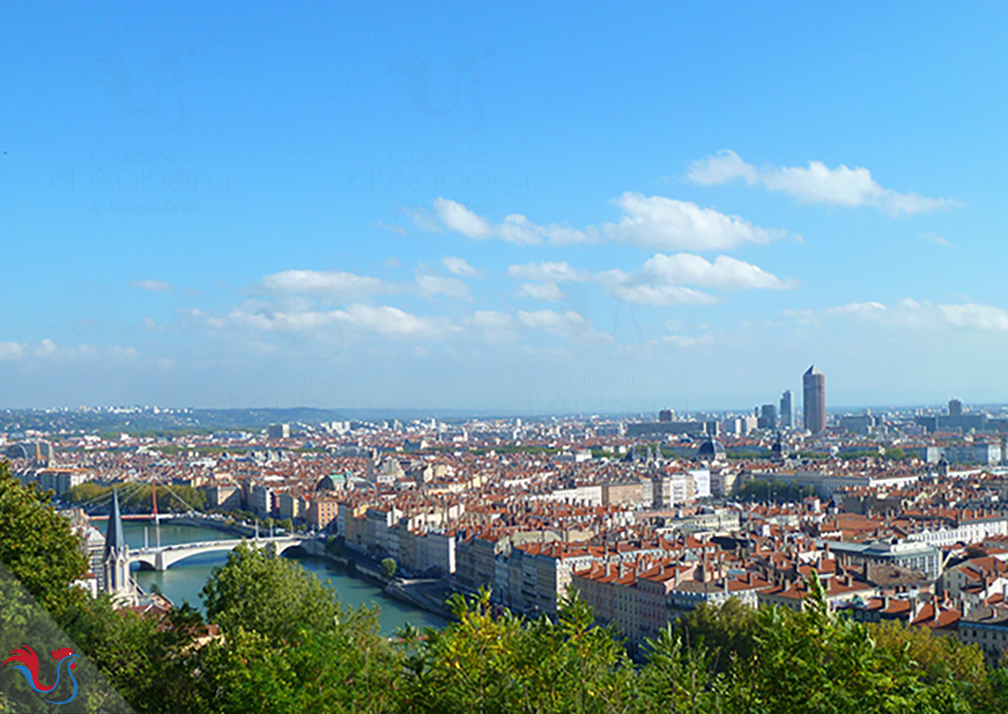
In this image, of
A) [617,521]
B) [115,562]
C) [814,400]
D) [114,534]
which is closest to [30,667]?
[115,562]

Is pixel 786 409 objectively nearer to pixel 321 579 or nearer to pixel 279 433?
pixel 279 433

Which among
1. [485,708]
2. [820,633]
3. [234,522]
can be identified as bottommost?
[234,522]

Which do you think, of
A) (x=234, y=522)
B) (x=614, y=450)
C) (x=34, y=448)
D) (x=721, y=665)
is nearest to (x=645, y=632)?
(x=721, y=665)

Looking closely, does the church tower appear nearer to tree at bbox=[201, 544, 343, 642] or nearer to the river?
the river

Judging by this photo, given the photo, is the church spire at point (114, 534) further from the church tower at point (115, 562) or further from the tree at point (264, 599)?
the tree at point (264, 599)

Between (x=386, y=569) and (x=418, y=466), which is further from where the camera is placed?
(x=418, y=466)

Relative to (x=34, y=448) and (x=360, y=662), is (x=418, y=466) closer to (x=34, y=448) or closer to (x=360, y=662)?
(x=34, y=448)

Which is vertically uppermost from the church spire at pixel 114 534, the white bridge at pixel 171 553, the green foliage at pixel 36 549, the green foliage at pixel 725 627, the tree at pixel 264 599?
the green foliage at pixel 36 549

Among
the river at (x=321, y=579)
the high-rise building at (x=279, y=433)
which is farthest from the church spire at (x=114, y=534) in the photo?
the high-rise building at (x=279, y=433)

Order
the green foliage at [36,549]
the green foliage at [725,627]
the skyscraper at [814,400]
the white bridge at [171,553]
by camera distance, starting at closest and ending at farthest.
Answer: the green foliage at [36,549] < the green foliage at [725,627] < the white bridge at [171,553] < the skyscraper at [814,400]
